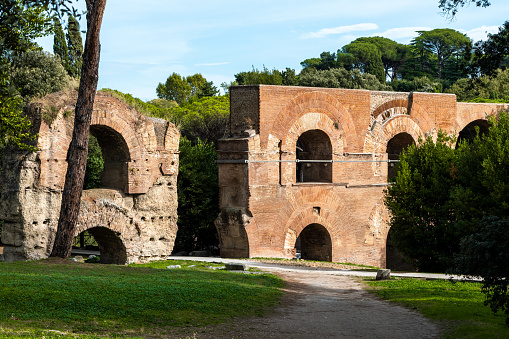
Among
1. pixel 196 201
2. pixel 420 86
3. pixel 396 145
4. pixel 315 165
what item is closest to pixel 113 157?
pixel 196 201

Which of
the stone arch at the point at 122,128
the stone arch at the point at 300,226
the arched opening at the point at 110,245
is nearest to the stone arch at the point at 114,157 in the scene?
the stone arch at the point at 122,128

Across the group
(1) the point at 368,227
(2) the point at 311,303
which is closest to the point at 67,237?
(2) the point at 311,303

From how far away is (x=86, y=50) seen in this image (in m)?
13.0

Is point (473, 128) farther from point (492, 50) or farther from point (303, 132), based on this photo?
point (492, 50)

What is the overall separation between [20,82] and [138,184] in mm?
12446

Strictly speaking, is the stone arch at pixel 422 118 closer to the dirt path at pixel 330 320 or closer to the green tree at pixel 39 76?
the dirt path at pixel 330 320

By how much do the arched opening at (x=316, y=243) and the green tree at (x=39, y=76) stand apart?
12277 mm

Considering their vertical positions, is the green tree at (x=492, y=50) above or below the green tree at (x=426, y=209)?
above

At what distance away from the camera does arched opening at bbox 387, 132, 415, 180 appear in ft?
76.5

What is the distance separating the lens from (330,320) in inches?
382

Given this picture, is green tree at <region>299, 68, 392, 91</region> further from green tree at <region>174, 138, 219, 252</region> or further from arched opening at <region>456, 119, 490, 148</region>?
green tree at <region>174, 138, 219, 252</region>

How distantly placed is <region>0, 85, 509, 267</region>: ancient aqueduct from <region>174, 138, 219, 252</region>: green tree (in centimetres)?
306

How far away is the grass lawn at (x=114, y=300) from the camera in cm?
792

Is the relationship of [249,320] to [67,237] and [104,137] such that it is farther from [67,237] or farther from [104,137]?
[104,137]
